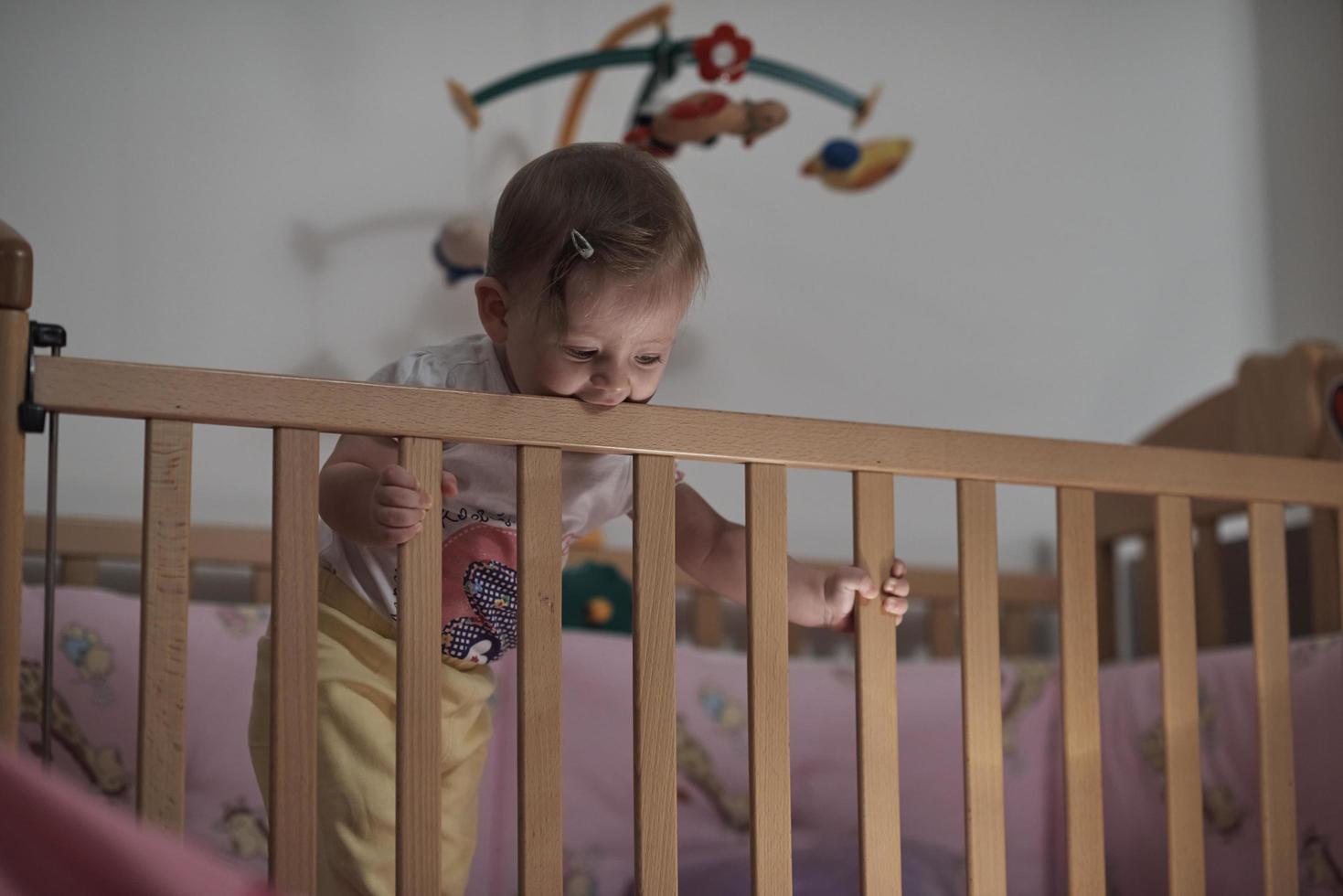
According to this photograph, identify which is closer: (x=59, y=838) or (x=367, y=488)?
(x=59, y=838)

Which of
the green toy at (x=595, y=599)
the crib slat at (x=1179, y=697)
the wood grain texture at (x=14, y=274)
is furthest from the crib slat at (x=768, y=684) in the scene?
the green toy at (x=595, y=599)

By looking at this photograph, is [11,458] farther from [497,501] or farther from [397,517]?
[497,501]

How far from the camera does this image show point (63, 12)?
1652 millimetres

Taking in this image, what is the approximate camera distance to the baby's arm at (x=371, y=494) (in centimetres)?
82

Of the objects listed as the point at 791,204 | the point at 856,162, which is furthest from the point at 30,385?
the point at 791,204

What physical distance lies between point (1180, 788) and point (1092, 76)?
132cm

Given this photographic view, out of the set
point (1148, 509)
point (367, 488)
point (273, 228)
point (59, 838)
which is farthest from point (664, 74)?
point (59, 838)

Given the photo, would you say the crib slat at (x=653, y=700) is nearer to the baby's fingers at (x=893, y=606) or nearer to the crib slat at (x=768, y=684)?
the crib slat at (x=768, y=684)

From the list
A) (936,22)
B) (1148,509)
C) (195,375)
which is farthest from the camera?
(936,22)

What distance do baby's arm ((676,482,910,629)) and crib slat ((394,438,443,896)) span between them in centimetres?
22

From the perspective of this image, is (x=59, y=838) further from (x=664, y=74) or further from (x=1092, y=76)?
(x=1092, y=76)

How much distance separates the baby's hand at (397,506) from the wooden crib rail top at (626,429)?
30 millimetres

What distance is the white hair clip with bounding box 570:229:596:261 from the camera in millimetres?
854

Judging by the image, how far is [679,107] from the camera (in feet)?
5.22
